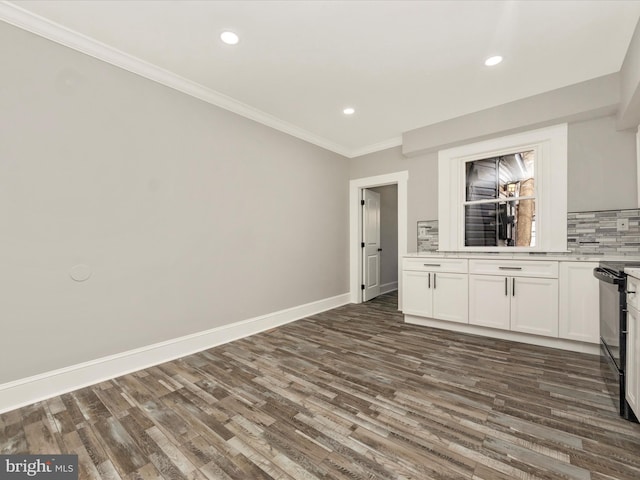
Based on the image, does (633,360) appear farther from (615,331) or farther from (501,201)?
(501,201)

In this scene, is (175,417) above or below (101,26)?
below

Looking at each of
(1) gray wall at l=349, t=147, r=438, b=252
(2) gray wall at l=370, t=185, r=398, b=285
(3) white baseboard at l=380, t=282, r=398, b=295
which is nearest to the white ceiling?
(1) gray wall at l=349, t=147, r=438, b=252

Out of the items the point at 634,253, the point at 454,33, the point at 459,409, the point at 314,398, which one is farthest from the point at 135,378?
the point at 634,253

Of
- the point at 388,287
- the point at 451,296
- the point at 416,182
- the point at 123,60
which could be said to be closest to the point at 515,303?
the point at 451,296

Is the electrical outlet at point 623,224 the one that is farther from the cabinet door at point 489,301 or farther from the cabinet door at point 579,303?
the cabinet door at point 489,301

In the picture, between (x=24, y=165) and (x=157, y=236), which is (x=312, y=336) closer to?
(x=157, y=236)

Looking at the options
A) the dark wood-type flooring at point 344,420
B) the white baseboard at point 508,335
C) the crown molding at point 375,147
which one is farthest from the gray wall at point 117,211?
the white baseboard at point 508,335

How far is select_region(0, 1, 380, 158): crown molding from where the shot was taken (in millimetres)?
2029

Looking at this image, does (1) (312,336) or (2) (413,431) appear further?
(1) (312,336)

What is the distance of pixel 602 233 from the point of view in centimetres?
302

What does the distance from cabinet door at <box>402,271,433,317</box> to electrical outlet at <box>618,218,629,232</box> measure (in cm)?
195

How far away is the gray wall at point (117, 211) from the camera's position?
80.1 inches

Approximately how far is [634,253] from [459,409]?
2.67 m

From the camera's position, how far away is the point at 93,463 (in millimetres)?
1467
